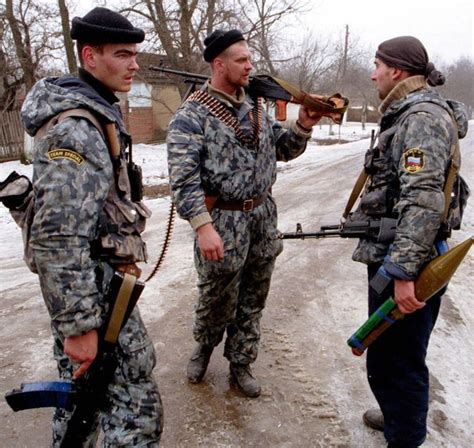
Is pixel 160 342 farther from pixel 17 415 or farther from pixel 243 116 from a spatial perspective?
pixel 243 116

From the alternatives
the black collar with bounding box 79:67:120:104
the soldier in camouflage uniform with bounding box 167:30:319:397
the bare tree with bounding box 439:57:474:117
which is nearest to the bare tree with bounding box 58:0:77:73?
the soldier in camouflage uniform with bounding box 167:30:319:397

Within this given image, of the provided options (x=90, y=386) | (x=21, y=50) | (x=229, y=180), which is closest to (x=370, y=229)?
(x=229, y=180)

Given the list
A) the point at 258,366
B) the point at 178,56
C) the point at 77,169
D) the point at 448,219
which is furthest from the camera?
the point at 178,56

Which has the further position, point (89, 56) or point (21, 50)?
point (21, 50)

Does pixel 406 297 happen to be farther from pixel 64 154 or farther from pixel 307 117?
pixel 64 154

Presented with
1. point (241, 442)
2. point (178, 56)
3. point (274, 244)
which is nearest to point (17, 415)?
point (241, 442)

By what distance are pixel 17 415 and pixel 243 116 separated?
2315 millimetres

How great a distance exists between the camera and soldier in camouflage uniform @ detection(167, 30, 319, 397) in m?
2.70

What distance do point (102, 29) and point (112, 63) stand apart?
141mm

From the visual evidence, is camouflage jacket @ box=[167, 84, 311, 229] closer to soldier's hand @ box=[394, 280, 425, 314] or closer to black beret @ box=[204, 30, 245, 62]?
black beret @ box=[204, 30, 245, 62]

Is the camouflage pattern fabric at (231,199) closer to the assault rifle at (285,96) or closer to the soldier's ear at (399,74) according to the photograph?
the assault rifle at (285,96)

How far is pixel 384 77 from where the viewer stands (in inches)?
98.9

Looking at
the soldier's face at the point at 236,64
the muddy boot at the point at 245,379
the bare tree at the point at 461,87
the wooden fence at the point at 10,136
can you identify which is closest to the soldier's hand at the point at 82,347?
the muddy boot at the point at 245,379

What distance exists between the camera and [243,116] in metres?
2.89
